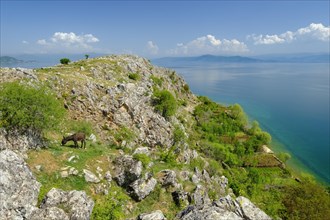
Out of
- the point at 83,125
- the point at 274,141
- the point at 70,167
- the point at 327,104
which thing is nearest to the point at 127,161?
the point at 70,167

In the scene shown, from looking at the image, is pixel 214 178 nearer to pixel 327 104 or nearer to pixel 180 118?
pixel 180 118

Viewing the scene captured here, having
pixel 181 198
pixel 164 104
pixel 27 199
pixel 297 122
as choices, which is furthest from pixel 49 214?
pixel 297 122

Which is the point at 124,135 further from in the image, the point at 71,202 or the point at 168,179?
the point at 71,202

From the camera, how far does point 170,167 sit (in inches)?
1495

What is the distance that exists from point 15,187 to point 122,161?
13015 millimetres

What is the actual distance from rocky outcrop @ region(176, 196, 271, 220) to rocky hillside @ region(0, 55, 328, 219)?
0.08 metres

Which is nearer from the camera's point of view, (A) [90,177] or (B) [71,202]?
(B) [71,202]

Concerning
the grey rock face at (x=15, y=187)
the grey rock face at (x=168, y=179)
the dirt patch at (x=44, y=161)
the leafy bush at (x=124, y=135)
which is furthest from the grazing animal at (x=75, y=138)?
the leafy bush at (x=124, y=135)

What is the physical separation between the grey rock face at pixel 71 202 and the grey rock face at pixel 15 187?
1.17m

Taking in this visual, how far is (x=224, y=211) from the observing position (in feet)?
63.9

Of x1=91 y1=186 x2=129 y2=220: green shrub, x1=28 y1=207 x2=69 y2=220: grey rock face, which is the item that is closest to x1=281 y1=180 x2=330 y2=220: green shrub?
x1=91 y1=186 x2=129 y2=220: green shrub

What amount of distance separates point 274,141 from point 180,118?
1641 inches

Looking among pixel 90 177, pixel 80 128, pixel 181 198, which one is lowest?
pixel 181 198

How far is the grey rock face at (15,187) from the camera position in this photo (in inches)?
733
